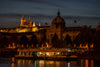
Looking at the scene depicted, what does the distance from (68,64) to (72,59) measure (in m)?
6.46

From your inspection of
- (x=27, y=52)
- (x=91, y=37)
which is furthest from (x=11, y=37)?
(x=27, y=52)

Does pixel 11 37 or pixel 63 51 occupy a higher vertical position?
pixel 63 51

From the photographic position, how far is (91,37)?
303ft

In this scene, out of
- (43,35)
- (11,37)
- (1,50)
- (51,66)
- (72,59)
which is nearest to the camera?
(51,66)

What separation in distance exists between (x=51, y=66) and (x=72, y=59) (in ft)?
32.8

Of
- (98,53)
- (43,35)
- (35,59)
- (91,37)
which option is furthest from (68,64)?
(43,35)

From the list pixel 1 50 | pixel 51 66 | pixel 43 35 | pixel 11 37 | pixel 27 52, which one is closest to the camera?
pixel 51 66

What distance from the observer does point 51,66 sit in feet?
187

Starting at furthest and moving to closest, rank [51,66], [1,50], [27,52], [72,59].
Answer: [1,50] → [27,52] → [72,59] → [51,66]

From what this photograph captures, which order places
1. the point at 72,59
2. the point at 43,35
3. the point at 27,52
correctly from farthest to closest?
1. the point at 43,35
2. the point at 27,52
3. the point at 72,59

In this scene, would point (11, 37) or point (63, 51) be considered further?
point (11, 37)

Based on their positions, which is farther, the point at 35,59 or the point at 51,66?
the point at 35,59

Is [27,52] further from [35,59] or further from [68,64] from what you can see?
[68,64]

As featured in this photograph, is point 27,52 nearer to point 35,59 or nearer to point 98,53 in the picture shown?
point 35,59
